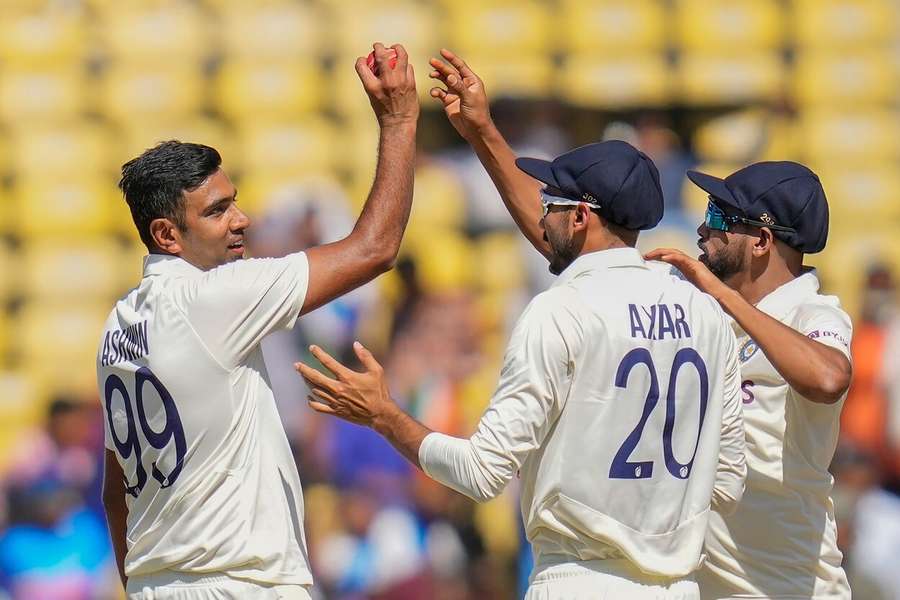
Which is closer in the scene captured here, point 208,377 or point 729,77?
point 208,377

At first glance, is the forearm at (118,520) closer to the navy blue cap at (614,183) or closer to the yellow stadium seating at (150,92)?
the navy blue cap at (614,183)

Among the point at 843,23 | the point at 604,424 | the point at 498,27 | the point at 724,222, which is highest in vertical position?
the point at 498,27

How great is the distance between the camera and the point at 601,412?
11.2 feet

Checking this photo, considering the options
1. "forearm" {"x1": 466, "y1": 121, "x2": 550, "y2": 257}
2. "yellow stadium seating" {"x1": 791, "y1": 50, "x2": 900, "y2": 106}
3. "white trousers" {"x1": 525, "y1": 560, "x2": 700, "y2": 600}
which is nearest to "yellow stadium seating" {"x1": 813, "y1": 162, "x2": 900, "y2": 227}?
"yellow stadium seating" {"x1": 791, "y1": 50, "x2": 900, "y2": 106}

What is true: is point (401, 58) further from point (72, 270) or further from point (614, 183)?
point (72, 270)

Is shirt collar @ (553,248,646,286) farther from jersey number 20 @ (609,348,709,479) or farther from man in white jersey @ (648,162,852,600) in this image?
man in white jersey @ (648,162,852,600)

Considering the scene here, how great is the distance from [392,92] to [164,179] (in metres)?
0.63

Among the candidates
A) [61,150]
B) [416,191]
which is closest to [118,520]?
[416,191]

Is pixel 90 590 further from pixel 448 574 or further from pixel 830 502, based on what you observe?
pixel 830 502

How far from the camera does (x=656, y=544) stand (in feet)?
11.4

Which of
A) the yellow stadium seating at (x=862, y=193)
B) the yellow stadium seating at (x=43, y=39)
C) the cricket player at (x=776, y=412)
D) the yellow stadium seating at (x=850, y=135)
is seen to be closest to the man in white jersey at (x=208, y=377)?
the cricket player at (x=776, y=412)

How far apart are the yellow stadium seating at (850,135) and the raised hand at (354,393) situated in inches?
274

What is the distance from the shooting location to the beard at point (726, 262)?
160 inches

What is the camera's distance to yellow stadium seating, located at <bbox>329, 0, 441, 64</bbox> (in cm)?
991
